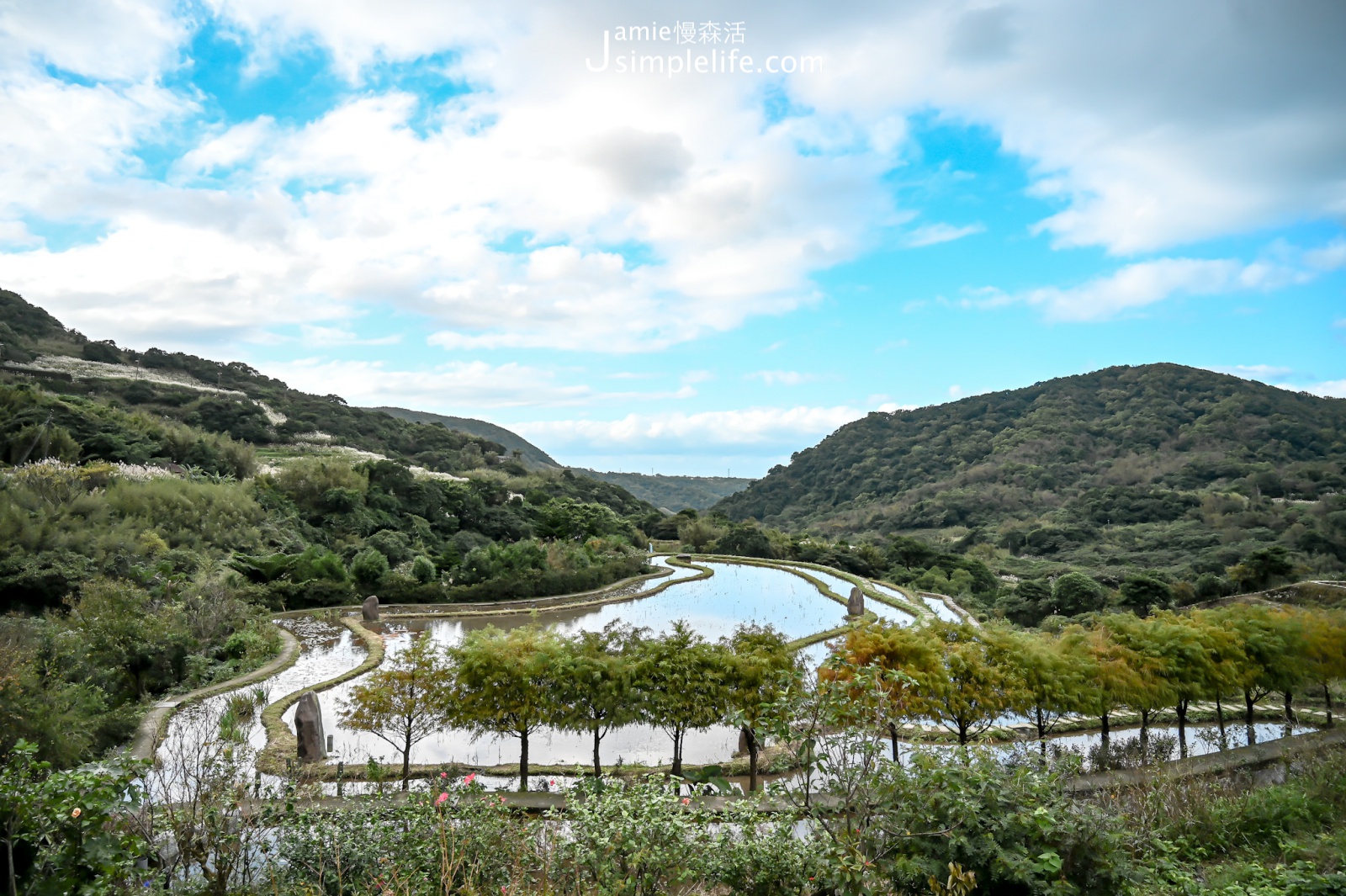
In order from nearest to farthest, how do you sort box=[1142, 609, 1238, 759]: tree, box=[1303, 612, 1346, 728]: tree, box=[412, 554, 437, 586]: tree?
box=[1142, 609, 1238, 759]: tree < box=[1303, 612, 1346, 728]: tree < box=[412, 554, 437, 586]: tree

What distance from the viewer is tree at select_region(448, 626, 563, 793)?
395 inches

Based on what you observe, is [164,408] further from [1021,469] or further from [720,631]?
[1021,469]

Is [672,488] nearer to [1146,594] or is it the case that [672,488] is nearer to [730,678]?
[1146,594]

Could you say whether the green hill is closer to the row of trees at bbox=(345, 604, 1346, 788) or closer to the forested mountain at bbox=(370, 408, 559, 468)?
the forested mountain at bbox=(370, 408, 559, 468)

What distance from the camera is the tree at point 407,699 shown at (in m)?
9.86

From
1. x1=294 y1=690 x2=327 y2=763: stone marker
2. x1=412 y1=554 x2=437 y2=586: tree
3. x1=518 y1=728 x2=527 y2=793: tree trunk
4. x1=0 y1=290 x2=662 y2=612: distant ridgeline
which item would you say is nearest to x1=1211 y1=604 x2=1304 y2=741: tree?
x1=518 y1=728 x2=527 y2=793: tree trunk

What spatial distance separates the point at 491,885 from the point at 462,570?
2229 centimetres

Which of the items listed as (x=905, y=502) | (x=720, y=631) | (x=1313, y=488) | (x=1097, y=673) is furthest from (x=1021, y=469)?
(x=1097, y=673)

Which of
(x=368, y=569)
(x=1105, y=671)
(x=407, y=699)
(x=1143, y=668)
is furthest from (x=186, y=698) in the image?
(x=1143, y=668)

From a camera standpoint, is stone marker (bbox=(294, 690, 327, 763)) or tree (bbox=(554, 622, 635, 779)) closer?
tree (bbox=(554, 622, 635, 779))

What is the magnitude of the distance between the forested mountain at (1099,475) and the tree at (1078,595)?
11508 millimetres

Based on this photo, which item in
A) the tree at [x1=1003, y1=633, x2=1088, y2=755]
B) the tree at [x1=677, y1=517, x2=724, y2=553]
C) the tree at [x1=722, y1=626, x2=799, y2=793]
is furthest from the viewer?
the tree at [x1=677, y1=517, x2=724, y2=553]

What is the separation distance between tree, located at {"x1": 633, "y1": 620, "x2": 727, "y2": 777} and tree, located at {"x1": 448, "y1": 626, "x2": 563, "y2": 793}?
136cm

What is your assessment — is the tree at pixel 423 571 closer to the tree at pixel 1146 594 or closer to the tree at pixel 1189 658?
the tree at pixel 1189 658
